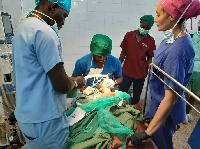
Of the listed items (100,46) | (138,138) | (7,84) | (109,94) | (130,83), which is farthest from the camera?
(130,83)

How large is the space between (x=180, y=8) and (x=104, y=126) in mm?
1141

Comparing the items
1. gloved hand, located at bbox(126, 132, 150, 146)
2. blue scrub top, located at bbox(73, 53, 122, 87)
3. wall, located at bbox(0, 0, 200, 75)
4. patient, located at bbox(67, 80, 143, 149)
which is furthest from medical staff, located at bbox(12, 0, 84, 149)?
wall, located at bbox(0, 0, 200, 75)

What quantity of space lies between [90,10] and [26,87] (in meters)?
2.82

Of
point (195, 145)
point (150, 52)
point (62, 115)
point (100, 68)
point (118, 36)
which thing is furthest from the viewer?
point (118, 36)

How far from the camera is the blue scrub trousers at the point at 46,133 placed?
4.04ft

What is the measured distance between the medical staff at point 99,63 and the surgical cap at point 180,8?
994 mm

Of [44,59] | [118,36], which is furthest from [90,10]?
[44,59]

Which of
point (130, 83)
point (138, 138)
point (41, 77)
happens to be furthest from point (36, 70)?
point (130, 83)

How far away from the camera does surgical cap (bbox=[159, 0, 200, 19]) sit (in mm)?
1298

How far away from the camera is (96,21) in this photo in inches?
144

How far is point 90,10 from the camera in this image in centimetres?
357

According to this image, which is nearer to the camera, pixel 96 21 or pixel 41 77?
pixel 41 77

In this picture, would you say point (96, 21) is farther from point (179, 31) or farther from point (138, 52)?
point (179, 31)

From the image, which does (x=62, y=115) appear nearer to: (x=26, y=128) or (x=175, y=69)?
(x=26, y=128)
